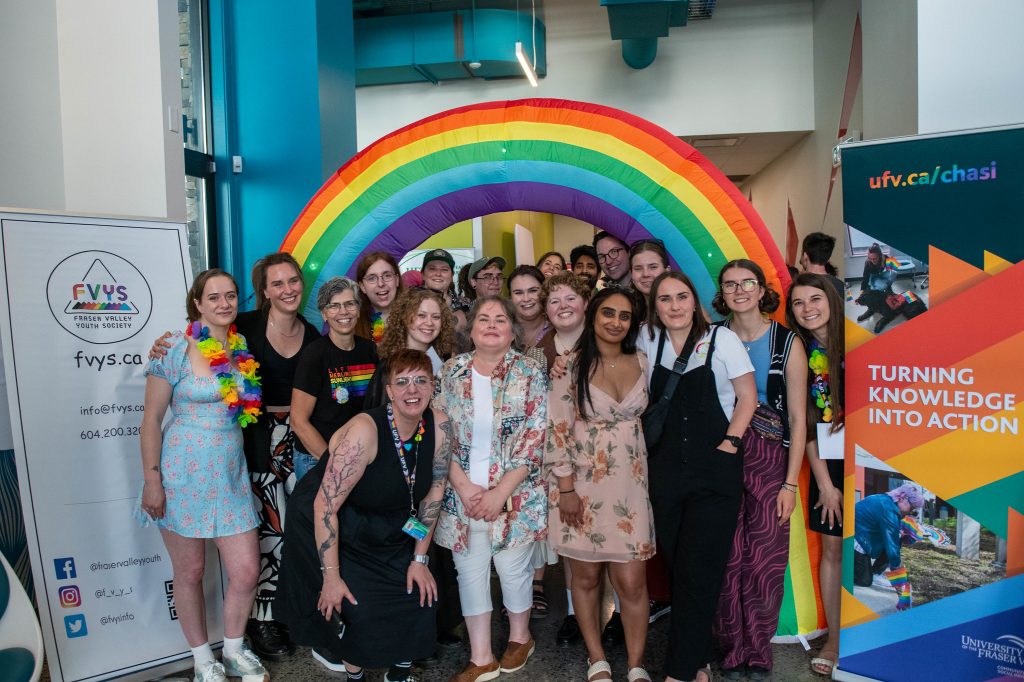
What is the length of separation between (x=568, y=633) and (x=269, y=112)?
4.18 metres

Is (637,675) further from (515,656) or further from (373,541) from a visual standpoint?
(373,541)

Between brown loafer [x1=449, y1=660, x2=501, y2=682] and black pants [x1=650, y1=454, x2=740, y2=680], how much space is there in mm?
672

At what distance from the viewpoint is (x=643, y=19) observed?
6.93 meters

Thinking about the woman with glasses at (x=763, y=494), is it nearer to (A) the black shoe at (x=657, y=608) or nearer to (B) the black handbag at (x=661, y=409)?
(B) the black handbag at (x=661, y=409)

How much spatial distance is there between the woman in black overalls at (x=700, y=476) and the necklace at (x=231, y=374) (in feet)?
5.25

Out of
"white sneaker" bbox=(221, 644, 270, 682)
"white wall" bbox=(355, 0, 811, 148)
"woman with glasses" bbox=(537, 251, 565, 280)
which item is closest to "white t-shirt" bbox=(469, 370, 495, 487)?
"white sneaker" bbox=(221, 644, 270, 682)

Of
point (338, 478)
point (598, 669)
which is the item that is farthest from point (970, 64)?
point (338, 478)

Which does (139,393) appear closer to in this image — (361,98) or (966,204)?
(966,204)

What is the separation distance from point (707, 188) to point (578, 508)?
164cm

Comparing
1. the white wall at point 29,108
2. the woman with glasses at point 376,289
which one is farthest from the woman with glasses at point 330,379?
the white wall at point 29,108

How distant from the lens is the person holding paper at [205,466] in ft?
9.05

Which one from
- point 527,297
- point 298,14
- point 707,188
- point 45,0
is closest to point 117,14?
point 45,0

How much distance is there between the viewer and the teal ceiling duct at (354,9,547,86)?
8062 mm

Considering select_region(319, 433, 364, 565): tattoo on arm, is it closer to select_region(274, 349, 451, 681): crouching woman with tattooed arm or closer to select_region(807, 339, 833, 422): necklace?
select_region(274, 349, 451, 681): crouching woman with tattooed arm
